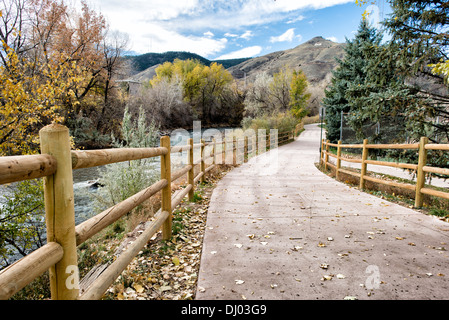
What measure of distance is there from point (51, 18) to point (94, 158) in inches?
636

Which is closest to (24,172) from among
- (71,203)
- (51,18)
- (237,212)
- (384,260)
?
(71,203)

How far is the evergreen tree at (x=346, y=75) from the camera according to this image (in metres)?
19.4

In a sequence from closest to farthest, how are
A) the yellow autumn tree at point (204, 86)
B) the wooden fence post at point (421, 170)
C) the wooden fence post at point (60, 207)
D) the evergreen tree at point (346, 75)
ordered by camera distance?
the wooden fence post at point (60, 207)
the wooden fence post at point (421, 170)
the evergreen tree at point (346, 75)
the yellow autumn tree at point (204, 86)

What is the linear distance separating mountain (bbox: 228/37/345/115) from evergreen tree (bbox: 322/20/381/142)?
79242 mm

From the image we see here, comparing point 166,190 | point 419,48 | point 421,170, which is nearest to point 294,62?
point 419,48

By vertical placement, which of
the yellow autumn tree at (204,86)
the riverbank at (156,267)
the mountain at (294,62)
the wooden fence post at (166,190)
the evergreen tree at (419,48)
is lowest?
the riverbank at (156,267)

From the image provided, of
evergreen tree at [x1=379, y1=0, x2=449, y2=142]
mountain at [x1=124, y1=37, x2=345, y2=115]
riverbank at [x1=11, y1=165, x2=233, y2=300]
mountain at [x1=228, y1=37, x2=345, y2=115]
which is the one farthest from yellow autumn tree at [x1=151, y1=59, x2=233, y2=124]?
riverbank at [x1=11, y1=165, x2=233, y2=300]

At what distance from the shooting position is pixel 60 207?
148cm

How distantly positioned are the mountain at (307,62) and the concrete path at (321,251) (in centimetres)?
9821

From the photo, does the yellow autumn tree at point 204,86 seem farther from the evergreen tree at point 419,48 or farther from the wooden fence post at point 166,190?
the wooden fence post at point 166,190

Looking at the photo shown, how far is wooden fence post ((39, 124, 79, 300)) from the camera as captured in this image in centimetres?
145

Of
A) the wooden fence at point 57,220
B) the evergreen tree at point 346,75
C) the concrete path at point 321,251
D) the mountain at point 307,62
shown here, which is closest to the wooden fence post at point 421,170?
the concrete path at point 321,251

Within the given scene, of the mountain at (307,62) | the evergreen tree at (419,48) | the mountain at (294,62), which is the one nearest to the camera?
the evergreen tree at (419,48)

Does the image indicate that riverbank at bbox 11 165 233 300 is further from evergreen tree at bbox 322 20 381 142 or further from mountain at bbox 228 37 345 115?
mountain at bbox 228 37 345 115
